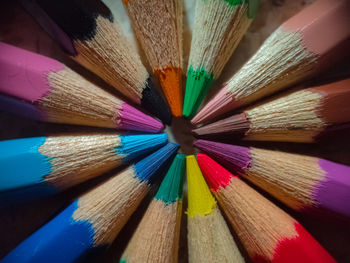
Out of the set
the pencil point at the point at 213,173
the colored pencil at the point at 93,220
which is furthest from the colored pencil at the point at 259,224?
the colored pencil at the point at 93,220

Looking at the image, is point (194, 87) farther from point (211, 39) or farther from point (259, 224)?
point (259, 224)

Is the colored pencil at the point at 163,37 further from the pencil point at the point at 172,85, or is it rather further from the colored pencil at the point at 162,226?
the colored pencil at the point at 162,226

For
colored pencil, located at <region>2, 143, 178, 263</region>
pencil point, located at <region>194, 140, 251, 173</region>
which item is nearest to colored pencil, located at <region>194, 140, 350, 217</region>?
pencil point, located at <region>194, 140, 251, 173</region>

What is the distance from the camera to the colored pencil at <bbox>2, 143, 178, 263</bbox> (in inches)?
20.0

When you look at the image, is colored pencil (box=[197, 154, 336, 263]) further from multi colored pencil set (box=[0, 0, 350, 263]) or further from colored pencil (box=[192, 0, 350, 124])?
colored pencil (box=[192, 0, 350, 124])

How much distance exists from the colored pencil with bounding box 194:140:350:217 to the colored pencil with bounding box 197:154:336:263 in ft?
0.07

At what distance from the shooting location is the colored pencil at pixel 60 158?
513 millimetres

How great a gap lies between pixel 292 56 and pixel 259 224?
283mm

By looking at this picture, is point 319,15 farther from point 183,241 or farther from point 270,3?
point 183,241

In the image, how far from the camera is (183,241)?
1.94ft

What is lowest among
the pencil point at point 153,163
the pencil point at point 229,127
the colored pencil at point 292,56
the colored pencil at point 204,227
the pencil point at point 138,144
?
the colored pencil at point 204,227

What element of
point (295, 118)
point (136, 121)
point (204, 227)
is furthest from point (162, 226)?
point (295, 118)

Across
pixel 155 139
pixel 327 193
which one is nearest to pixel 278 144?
pixel 327 193

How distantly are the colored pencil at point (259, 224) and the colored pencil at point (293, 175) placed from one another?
2 cm
